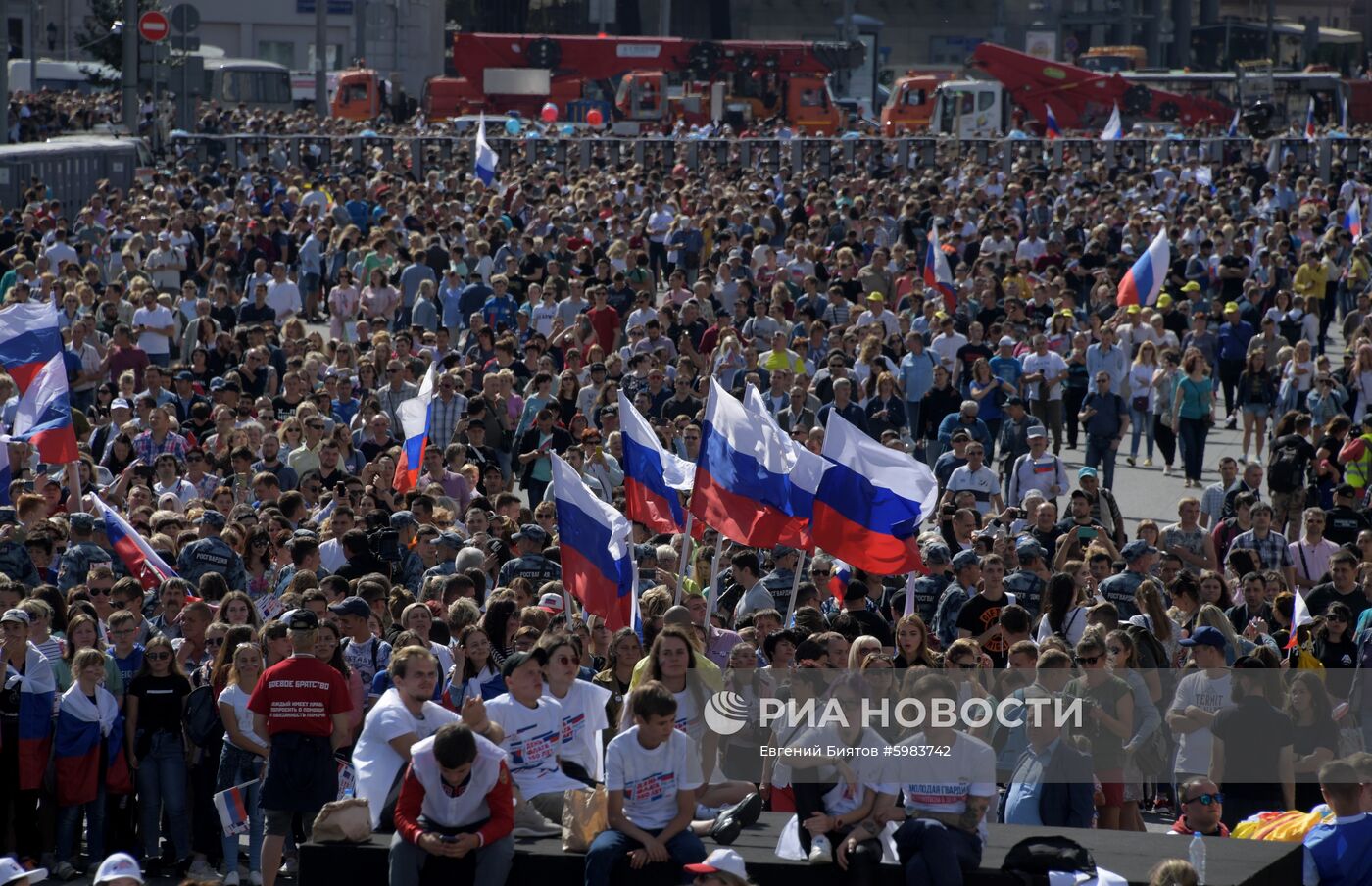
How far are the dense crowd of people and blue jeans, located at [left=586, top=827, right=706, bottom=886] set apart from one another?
0.5 inches

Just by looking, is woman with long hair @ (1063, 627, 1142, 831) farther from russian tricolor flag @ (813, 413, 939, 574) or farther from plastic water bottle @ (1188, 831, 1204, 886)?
russian tricolor flag @ (813, 413, 939, 574)

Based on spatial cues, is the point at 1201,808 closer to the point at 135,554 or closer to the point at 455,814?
the point at 455,814

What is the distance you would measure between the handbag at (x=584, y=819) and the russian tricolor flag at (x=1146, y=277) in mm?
A: 15464

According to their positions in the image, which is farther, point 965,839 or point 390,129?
point 390,129

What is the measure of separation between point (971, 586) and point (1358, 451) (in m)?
5.60

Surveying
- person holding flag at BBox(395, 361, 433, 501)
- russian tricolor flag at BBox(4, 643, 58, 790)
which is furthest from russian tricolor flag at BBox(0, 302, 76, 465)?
russian tricolor flag at BBox(4, 643, 58, 790)

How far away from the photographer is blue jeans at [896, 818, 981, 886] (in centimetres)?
750

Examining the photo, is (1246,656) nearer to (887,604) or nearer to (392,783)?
(887,604)

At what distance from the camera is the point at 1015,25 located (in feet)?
288

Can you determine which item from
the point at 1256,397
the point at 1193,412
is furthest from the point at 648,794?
the point at 1256,397

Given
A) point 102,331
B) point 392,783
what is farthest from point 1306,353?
point 392,783

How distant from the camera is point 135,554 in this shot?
39.5 feet

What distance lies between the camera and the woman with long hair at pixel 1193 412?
18.8m

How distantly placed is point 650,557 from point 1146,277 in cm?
1137
